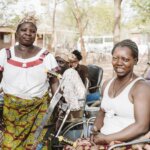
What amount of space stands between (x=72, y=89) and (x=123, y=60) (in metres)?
2.15

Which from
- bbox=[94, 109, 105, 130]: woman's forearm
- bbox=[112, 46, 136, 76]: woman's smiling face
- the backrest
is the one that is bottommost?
the backrest

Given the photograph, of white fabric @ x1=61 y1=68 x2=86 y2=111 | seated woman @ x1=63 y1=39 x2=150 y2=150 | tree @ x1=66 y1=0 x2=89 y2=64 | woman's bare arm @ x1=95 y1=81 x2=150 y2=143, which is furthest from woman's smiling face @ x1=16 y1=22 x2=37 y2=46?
tree @ x1=66 y1=0 x2=89 y2=64

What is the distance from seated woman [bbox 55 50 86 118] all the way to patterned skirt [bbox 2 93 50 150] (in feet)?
3.86

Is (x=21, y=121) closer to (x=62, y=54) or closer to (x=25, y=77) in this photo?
(x=25, y=77)

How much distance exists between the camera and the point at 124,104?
2.59 m

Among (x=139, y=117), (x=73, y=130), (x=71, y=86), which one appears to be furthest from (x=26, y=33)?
(x=73, y=130)

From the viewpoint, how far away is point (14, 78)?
3314 millimetres

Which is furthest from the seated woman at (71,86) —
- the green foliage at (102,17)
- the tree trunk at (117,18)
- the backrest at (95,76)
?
the green foliage at (102,17)

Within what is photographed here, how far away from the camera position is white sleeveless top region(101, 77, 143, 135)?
258 cm

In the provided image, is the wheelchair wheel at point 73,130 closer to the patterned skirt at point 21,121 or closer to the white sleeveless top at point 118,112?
the patterned skirt at point 21,121

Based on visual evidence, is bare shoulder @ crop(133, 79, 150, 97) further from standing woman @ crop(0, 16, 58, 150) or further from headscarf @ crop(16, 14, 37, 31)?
headscarf @ crop(16, 14, 37, 31)

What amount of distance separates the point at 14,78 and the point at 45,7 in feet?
96.6

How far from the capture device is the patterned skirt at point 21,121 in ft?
11.3

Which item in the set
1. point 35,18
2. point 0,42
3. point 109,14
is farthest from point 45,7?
point 35,18
